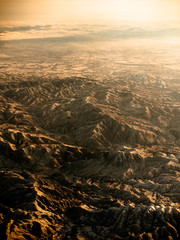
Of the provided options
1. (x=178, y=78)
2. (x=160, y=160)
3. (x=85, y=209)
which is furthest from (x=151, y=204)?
(x=178, y=78)

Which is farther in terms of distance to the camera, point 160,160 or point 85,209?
point 160,160

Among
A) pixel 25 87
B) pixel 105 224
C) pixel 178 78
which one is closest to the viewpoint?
pixel 105 224

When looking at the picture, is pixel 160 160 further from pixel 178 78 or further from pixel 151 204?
pixel 178 78

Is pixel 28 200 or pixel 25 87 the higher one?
pixel 25 87
